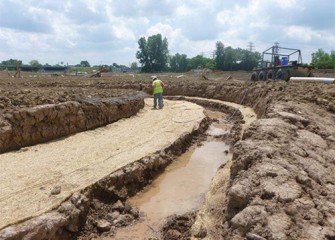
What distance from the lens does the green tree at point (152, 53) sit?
75.8m

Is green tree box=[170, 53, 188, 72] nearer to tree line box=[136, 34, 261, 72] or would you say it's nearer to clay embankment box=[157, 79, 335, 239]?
tree line box=[136, 34, 261, 72]

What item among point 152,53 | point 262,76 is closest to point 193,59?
point 152,53

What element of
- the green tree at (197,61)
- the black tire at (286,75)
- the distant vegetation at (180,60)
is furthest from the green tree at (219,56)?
the black tire at (286,75)

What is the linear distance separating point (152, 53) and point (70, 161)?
69.4 metres

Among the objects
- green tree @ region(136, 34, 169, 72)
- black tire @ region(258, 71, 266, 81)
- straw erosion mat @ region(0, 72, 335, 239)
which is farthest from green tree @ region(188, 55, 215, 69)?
straw erosion mat @ region(0, 72, 335, 239)

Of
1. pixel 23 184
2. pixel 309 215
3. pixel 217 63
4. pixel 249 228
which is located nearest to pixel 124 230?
pixel 23 184

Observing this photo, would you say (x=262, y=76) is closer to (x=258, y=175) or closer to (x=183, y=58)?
(x=258, y=175)

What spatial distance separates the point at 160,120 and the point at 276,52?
45.0ft

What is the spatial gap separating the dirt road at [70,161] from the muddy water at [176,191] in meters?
0.82

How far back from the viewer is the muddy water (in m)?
6.27

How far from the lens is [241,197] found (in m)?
4.87

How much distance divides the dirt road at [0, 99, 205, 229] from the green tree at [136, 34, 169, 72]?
6310 cm

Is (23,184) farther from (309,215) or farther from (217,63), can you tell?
(217,63)

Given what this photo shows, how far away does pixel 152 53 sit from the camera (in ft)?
249
